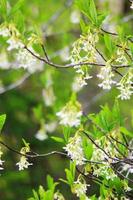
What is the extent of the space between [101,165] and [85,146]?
163 millimetres

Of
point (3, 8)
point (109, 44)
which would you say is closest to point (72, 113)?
point (109, 44)

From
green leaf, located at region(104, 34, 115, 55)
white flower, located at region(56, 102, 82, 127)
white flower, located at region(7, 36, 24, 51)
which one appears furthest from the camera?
green leaf, located at region(104, 34, 115, 55)

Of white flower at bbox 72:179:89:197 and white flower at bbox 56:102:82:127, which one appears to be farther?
white flower at bbox 72:179:89:197

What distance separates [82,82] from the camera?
211 cm

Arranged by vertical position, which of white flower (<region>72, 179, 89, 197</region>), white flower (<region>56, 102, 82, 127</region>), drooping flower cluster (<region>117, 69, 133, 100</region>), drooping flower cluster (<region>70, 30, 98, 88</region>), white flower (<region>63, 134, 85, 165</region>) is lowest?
white flower (<region>72, 179, 89, 197</region>)

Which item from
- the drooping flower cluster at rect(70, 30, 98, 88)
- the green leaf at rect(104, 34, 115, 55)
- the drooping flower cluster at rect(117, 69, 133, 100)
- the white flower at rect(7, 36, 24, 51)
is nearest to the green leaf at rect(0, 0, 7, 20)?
the white flower at rect(7, 36, 24, 51)

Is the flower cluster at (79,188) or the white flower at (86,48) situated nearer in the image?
the white flower at (86,48)

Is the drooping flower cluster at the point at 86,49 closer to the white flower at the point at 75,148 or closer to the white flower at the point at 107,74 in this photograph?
the white flower at the point at 107,74

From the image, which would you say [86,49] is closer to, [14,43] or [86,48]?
[86,48]

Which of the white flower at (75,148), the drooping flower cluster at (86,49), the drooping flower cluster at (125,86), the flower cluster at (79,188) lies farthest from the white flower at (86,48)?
the flower cluster at (79,188)

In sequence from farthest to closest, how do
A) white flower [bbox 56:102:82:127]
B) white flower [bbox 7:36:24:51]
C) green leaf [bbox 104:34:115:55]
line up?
green leaf [bbox 104:34:115:55], white flower [bbox 7:36:24:51], white flower [bbox 56:102:82:127]

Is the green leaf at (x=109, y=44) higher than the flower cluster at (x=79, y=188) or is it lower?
higher

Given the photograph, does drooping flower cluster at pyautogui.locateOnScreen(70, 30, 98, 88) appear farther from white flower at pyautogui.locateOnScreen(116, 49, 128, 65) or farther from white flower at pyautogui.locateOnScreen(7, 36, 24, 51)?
white flower at pyautogui.locateOnScreen(7, 36, 24, 51)

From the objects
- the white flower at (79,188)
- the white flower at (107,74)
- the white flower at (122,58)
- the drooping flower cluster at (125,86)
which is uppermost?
the white flower at (122,58)
